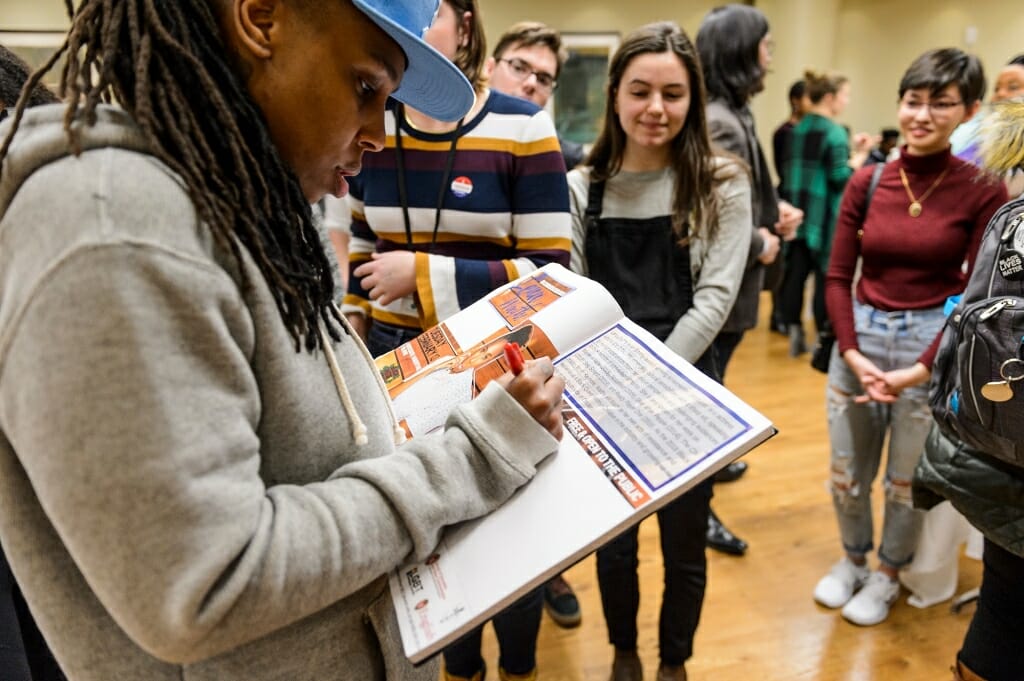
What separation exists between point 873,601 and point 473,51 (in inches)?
73.0

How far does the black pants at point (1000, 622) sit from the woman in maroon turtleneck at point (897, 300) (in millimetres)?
622

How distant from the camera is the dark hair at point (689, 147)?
1498 millimetres

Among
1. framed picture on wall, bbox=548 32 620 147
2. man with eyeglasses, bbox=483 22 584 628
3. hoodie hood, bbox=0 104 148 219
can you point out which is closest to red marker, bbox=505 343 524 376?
hoodie hood, bbox=0 104 148 219

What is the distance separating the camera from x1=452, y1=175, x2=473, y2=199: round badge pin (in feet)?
4.31

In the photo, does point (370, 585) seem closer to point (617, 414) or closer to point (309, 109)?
point (617, 414)

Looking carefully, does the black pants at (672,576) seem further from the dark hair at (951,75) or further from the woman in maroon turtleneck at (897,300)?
the dark hair at (951,75)

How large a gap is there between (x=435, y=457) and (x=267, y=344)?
0.59 feet

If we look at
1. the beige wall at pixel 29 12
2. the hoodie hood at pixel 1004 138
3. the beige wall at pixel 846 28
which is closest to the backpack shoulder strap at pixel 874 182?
the hoodie hood at pixel 1004 138

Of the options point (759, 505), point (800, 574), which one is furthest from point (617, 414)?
point (759, 505)

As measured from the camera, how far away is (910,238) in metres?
1.74

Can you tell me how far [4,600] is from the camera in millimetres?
1025

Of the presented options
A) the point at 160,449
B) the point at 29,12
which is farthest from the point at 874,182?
the point at 29,12

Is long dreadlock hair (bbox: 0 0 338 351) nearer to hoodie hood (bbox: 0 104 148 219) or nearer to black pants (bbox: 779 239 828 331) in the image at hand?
hoodie hood (bbox: 0 104 148 219)

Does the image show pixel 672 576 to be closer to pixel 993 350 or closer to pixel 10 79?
pixel 993 350
